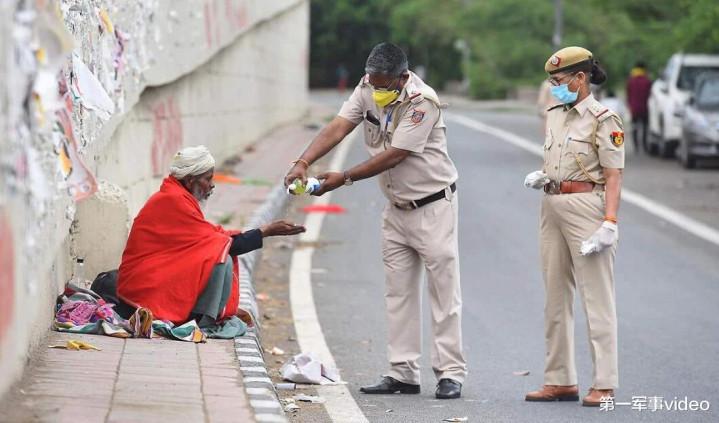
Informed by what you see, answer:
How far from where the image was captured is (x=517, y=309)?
1155 cm

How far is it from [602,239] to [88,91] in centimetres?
309

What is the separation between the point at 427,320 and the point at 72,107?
12.5 feet

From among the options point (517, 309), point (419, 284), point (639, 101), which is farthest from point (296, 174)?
point (639, 101)

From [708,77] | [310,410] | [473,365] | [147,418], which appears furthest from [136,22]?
[708,77]

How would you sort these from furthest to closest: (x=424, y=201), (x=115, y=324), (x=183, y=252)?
(x=183, y=252)
(x=424, y=201)
(x=115, y=324)

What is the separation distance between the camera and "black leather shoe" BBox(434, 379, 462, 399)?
8.21 meters

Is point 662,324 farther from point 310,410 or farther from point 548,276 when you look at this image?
point 310,410

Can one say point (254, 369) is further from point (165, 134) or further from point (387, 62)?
point (165, 134)

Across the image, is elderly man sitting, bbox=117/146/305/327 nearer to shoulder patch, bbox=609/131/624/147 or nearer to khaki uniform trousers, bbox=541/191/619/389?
khaki uniform trousers, bbox=541/191/619/389

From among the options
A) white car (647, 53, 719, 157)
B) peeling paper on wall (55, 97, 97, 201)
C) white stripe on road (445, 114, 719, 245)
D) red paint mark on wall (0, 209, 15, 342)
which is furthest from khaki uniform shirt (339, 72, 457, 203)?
white car (647, 53, 719, 157)

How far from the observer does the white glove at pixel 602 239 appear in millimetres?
7957

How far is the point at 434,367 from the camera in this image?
27.3 feet

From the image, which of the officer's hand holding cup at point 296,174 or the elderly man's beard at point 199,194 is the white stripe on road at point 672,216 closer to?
the elderly man's beard at point 199,194

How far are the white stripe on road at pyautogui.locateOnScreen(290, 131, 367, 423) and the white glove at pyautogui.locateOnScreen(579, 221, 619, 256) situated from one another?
1.49 meters
